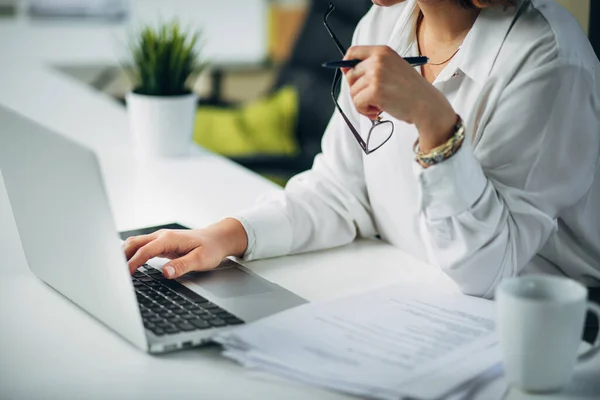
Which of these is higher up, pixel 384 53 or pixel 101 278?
pixel 384 53

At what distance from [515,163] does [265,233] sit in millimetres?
354

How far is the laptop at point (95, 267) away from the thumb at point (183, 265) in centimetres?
1

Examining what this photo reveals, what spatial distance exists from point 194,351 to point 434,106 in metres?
0.37

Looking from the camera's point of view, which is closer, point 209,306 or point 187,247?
point 209,306

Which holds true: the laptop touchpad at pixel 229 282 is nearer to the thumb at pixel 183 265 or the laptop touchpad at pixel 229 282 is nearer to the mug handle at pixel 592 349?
the thumb at pixel 183 265

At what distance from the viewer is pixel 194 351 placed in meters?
0.88

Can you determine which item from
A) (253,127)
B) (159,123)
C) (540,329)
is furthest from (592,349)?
(253,127)

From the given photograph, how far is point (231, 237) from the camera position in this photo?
115cm

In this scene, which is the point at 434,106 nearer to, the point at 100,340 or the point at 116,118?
the point at 100,340

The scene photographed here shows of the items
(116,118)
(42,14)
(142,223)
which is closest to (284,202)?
(142,223)

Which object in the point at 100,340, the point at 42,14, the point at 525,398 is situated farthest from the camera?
the point at 42,14

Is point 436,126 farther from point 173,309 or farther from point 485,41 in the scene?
point 173,309

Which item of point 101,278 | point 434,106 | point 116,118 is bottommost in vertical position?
point 116,118

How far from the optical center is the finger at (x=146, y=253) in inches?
41.8
